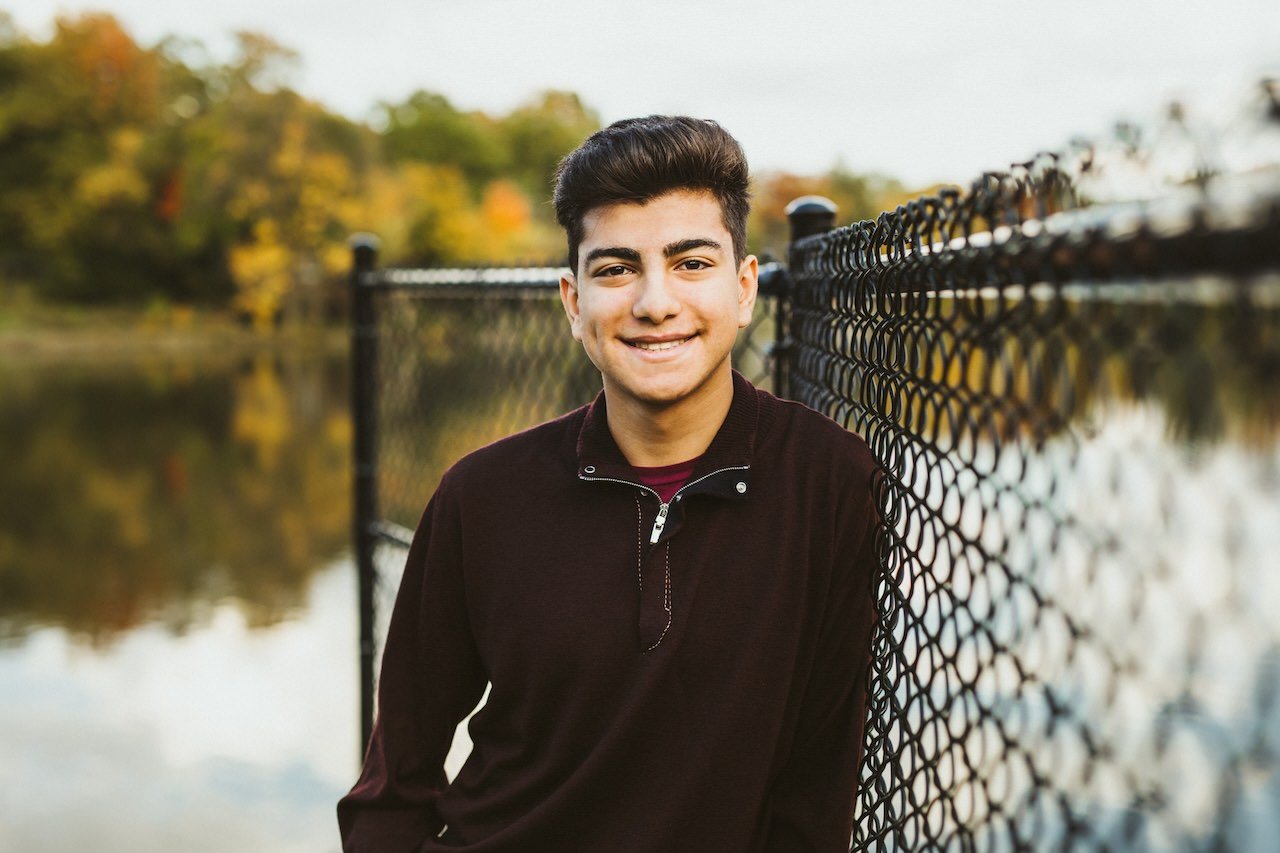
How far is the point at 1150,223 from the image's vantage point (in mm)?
806

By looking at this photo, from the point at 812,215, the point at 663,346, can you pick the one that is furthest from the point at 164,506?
the point at 663,346

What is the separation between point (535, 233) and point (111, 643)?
41.4 metres

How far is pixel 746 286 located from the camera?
2.15m

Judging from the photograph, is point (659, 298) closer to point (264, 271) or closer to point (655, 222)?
point (655, 222)

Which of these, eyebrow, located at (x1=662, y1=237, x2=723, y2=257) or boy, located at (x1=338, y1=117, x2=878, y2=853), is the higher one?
eyebrow, located at (x1=662, y1=237, x2=723, y2=257)

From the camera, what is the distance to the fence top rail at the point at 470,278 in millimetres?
3378

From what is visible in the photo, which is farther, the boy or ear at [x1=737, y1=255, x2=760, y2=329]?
ear at [x1=737, y1=255, x2=760, y2=329]

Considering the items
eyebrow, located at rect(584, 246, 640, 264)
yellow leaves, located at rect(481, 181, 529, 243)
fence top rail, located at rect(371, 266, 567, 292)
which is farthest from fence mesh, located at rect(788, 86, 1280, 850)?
yellow leaves, located at rect(481, 181, 529, 243)

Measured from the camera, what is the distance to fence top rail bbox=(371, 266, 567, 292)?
338 cm

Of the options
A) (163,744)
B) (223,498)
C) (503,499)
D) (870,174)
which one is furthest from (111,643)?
(870,174)

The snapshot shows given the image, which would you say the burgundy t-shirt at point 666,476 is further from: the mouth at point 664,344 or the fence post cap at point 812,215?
the fence post cap at point 812,215

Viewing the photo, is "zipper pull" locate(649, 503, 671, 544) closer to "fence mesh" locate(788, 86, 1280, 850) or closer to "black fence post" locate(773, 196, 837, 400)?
"fence mesh" locate(788, 86, 1280, 850)

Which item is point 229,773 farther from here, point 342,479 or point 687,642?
point 342,479

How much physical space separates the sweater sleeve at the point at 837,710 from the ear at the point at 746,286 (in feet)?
1.55
